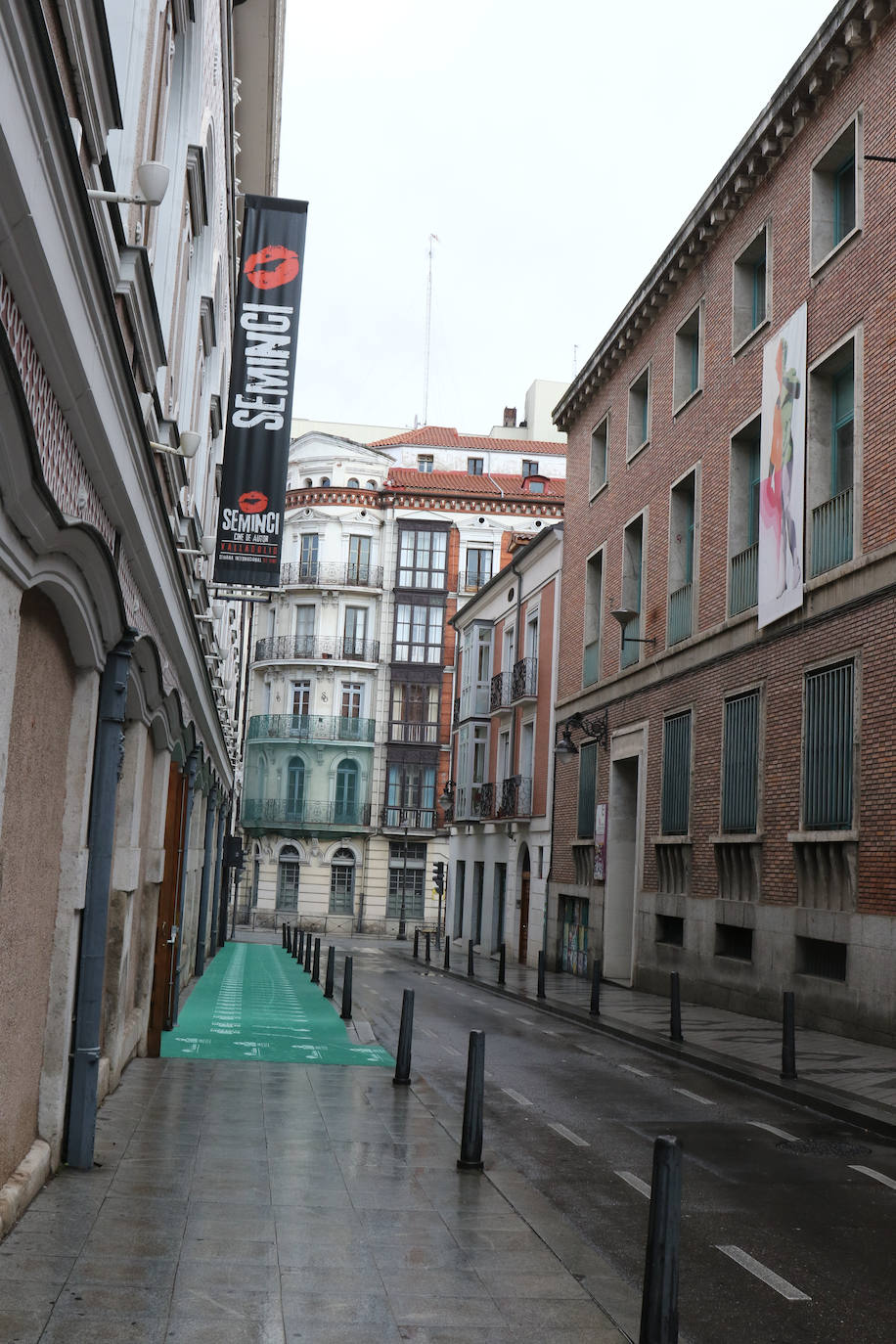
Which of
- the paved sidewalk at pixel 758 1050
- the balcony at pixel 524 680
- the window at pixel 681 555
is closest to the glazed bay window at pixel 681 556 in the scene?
the window at pixel 681 555

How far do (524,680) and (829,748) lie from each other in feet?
67.5

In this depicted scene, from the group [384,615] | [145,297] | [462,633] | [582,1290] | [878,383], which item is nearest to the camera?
[582,1290]

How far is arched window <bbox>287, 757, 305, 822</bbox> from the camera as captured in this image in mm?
61344

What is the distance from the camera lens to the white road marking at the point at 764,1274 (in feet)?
20.2

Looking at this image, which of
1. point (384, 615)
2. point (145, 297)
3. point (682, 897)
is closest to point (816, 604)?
point (682, 897)

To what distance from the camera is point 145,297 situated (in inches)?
315

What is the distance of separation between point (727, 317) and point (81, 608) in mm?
18365

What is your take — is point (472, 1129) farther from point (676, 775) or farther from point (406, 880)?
point (406, 880)

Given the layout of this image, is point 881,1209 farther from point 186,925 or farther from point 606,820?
point 606,820

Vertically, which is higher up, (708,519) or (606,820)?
(708,519)

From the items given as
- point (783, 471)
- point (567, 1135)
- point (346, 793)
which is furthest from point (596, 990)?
point (346, 793)

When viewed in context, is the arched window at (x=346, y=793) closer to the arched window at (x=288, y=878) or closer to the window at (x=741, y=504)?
the arched window at (x=288, y=878)

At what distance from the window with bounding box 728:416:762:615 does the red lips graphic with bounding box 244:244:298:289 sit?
8757 millimetres

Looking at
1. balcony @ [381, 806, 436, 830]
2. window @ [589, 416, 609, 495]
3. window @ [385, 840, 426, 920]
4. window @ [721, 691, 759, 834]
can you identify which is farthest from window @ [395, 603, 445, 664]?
window @ [721, 691, 759, 834]
